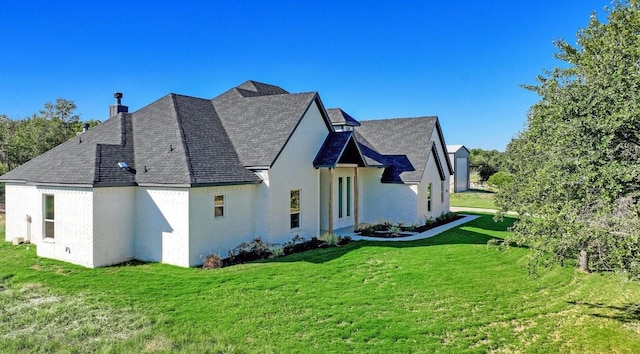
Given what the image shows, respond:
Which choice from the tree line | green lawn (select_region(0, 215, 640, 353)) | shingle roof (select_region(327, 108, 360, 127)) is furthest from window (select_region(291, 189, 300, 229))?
the tree line

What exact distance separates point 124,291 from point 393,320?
799 centimetres

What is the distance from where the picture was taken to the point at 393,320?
31.9ft

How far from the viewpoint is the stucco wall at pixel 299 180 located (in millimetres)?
18000

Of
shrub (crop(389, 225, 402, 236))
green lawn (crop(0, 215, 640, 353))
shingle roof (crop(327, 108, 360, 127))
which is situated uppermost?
shingle roof (crop(327, 108, 360, 127))

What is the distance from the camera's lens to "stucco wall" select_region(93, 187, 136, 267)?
574 inches

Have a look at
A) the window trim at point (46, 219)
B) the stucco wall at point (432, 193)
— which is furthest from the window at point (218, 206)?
the stucco wall at point (432, 193)

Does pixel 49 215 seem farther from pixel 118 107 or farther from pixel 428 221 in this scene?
pixel 428 221

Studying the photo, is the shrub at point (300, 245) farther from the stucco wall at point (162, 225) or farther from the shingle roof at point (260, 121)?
the stucco wall at point (162, 225)

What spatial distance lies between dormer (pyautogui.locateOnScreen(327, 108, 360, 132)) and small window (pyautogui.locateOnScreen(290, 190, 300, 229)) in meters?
9.58

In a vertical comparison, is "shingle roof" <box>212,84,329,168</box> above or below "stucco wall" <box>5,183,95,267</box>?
above

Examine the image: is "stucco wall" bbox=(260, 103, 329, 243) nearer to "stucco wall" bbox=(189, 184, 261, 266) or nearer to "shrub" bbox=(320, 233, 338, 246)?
"stucco wall" bbox=(189, 184, 261, 266)

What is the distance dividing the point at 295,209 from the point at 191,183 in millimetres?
6417

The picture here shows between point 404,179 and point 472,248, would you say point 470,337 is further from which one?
point 404,179

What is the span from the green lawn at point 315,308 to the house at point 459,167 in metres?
40.9
